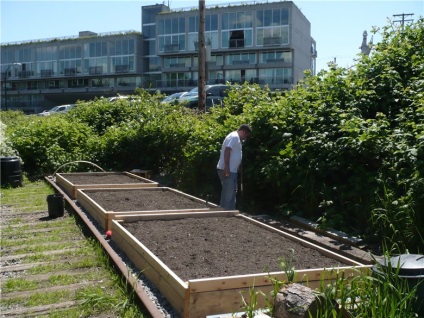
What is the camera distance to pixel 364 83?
32.3 ft

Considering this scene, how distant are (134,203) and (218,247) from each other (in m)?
3.56

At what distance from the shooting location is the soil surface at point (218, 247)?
5.15 m

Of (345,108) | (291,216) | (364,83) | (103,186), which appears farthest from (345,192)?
(103,186)

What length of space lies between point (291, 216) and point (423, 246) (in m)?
3.00

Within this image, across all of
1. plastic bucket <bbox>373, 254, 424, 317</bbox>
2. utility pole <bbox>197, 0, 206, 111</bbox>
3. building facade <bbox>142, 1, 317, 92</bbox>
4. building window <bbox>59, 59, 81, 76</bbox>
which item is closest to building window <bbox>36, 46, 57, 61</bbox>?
building window <bbox>59, 59, 81, 76</bbox>

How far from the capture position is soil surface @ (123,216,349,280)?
5152 millimetres

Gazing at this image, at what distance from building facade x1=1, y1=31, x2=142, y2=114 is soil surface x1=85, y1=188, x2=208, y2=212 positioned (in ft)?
241

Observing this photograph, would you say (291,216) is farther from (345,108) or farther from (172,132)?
(172,132)

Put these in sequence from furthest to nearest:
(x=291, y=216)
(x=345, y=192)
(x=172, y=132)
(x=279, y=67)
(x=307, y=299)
Result: 1. (x=279, y=67)
2. (x=172, y=132)
3. (x=291, y=216)
4. (x=345, y=192)
5. (x=307, y=299)

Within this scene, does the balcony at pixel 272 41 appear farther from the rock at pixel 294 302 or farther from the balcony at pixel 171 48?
the rock at pixel 294 302

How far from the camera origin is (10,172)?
1340 cm

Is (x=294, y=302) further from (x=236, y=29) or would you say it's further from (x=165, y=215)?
(x=236, y=29)

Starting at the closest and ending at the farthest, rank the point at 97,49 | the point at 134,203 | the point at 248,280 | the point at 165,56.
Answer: the point at 248,280, the point at 134,203, the point at 165,56, the point at 97,49

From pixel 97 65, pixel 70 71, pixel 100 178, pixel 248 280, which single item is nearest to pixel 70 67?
pixel 70 71
